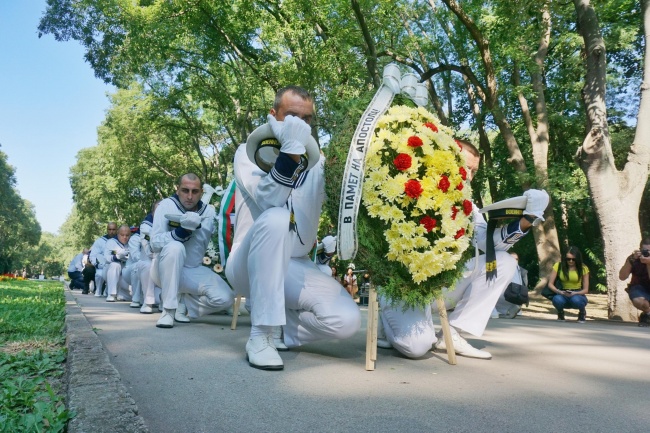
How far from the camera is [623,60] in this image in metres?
23.6

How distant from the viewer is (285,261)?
3922 mm

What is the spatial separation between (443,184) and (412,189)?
245 millimetres

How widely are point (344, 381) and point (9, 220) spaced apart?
198 feet

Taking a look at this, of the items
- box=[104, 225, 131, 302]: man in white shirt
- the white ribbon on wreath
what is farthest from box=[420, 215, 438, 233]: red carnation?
box=[104, 225, 131, 302]: man in white shirt

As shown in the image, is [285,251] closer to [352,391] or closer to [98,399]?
[352,391]

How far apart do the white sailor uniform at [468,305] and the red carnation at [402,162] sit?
3.30ft

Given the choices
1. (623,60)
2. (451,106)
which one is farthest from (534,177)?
(623,60)

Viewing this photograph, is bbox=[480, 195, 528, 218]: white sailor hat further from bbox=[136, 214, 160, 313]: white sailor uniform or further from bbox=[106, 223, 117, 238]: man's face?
bbox=[106, 223, 117, 238]: man's face

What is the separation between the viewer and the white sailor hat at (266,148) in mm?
3746

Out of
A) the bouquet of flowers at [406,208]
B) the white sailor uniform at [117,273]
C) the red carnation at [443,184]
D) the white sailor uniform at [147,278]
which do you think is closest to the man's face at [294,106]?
the bouquet of flowers at [406,208]

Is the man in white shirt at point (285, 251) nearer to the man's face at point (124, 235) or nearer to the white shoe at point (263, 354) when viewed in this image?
the white shoe at point (263, 354)

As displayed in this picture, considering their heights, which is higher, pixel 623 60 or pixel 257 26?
pixel 623 60

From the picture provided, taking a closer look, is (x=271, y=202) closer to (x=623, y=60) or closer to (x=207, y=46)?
(x=207, y=46)

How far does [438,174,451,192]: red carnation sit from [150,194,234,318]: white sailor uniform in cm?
377
